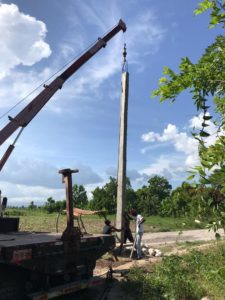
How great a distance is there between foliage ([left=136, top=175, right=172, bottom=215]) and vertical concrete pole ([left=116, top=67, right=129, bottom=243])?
39.8 m

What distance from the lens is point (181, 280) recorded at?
8.61 metres

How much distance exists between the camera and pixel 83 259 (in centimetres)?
859

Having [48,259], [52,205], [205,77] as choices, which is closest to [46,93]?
[48,259]

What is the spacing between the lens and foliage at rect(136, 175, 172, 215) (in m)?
59.4

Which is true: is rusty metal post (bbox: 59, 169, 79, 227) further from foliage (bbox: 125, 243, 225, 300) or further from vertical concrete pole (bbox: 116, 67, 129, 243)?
vertical concrete pole (bbox: 116, 67, 129, 243)

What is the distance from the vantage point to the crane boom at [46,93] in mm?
12805

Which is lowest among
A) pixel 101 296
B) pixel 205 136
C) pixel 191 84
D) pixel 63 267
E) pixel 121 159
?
pixel 101 296

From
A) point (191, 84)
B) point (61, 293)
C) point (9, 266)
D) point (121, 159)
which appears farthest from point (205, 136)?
point (121, 159)

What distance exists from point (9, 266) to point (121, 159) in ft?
27.0

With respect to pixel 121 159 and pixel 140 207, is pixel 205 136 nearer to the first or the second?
pixel 121 159

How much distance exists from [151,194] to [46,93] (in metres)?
54.6

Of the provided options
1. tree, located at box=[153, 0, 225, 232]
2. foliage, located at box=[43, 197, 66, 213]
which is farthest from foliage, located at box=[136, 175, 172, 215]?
tree, located at box=[153, 0, 225, 232]

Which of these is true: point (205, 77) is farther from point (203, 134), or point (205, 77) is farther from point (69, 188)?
point (69, 188)

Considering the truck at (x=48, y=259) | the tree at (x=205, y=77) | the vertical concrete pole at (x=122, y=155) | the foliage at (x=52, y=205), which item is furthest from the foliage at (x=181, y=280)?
the foliage at (x=52, y=205)
